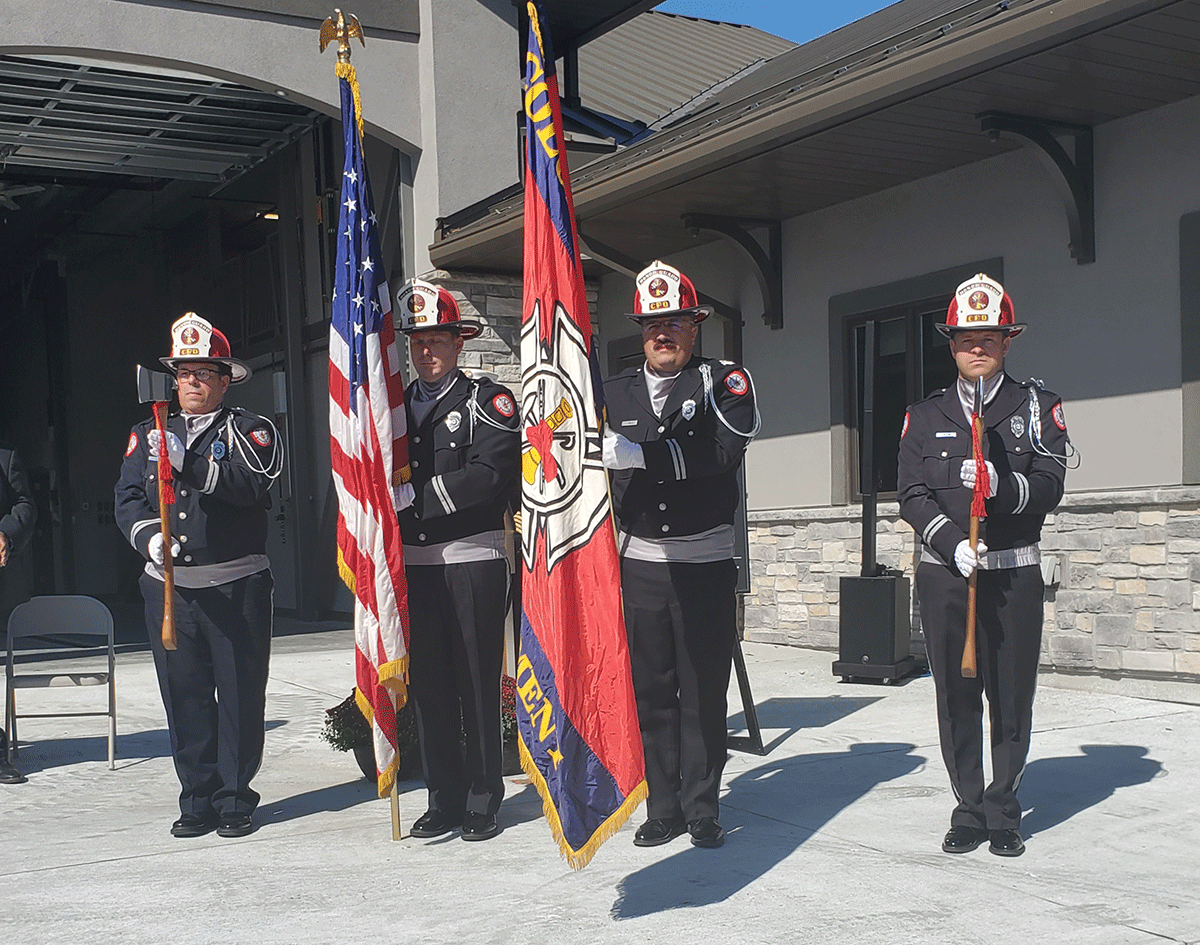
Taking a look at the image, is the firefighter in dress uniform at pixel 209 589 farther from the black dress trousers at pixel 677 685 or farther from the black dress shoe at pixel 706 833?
the black dress shoe at pixel 706 833

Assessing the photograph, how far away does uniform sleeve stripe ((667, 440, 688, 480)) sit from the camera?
4.78 m

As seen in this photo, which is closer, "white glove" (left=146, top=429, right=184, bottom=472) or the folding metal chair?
"white glove" (left=146, top=429, right=184, bottom=472)

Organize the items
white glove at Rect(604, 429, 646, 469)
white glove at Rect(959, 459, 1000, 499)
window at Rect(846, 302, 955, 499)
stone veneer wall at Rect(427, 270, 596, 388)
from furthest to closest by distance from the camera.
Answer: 1. stone veneer wall at Rect(427, 270, 596, 388)
2. window at Rect(846, 302, 955, 499)
3. white glove at Rect(959, 459, 1000, 499)
4. white glove at Rect(604, 429, 646, 469)

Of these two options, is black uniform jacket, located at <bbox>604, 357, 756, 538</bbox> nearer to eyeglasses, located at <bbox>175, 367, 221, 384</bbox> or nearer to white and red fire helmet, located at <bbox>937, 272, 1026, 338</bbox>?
white and red fire helmet, located at <bbox>937, 272, 1026, 338</bbox>

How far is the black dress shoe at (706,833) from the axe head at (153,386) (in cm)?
262

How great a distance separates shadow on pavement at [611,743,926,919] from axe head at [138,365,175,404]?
8.49 feet

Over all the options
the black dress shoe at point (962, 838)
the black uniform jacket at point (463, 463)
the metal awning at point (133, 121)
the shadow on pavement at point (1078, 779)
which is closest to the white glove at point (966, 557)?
the black dress shoe at point (962, 838)

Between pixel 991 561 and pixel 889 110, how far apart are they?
407 cm

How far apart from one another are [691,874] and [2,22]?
31.2ft

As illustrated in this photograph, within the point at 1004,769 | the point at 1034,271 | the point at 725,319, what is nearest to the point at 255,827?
the point at 1004,769

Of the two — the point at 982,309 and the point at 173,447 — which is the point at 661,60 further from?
the point at 982,309

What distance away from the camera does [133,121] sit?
14.3 metres

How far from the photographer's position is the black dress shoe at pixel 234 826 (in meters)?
5.33

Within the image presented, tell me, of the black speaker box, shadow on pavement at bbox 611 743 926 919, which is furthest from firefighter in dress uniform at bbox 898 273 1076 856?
the black speaker box
